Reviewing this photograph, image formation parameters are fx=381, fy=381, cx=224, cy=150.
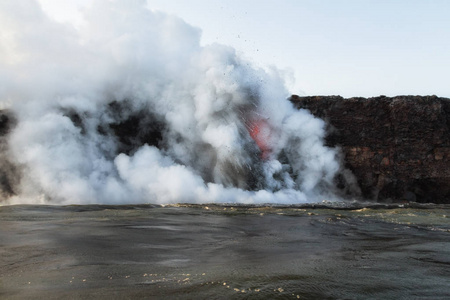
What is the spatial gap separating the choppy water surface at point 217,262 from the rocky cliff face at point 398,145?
2079 centimetres

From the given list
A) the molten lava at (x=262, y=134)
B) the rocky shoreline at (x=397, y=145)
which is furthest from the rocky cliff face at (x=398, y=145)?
the molten lava at (x=262, y=134)

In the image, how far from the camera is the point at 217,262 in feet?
18.3

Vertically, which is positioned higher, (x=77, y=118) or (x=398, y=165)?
(x=77, y=118)

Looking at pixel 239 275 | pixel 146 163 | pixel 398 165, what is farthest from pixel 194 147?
pixel 239 275

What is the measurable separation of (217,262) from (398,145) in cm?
2837

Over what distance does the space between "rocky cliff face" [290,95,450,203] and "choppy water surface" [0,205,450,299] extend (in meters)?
20.8

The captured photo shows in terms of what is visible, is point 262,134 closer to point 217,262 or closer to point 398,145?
point 398,145

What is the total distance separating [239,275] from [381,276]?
1.77 meters

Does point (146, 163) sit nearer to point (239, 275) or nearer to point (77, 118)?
point (77, 118)

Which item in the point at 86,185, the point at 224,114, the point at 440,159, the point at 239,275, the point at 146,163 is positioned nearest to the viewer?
the point at 239,275

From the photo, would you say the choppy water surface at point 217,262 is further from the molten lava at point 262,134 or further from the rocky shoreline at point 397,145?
the rocky shoreline at point 397,145

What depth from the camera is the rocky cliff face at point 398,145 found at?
29562 millimetres

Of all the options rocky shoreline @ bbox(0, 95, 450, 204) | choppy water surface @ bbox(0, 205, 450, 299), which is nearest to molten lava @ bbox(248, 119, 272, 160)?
rocky shoreline @ bbox(0, 95, 450, 204)

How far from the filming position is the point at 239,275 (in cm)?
465
